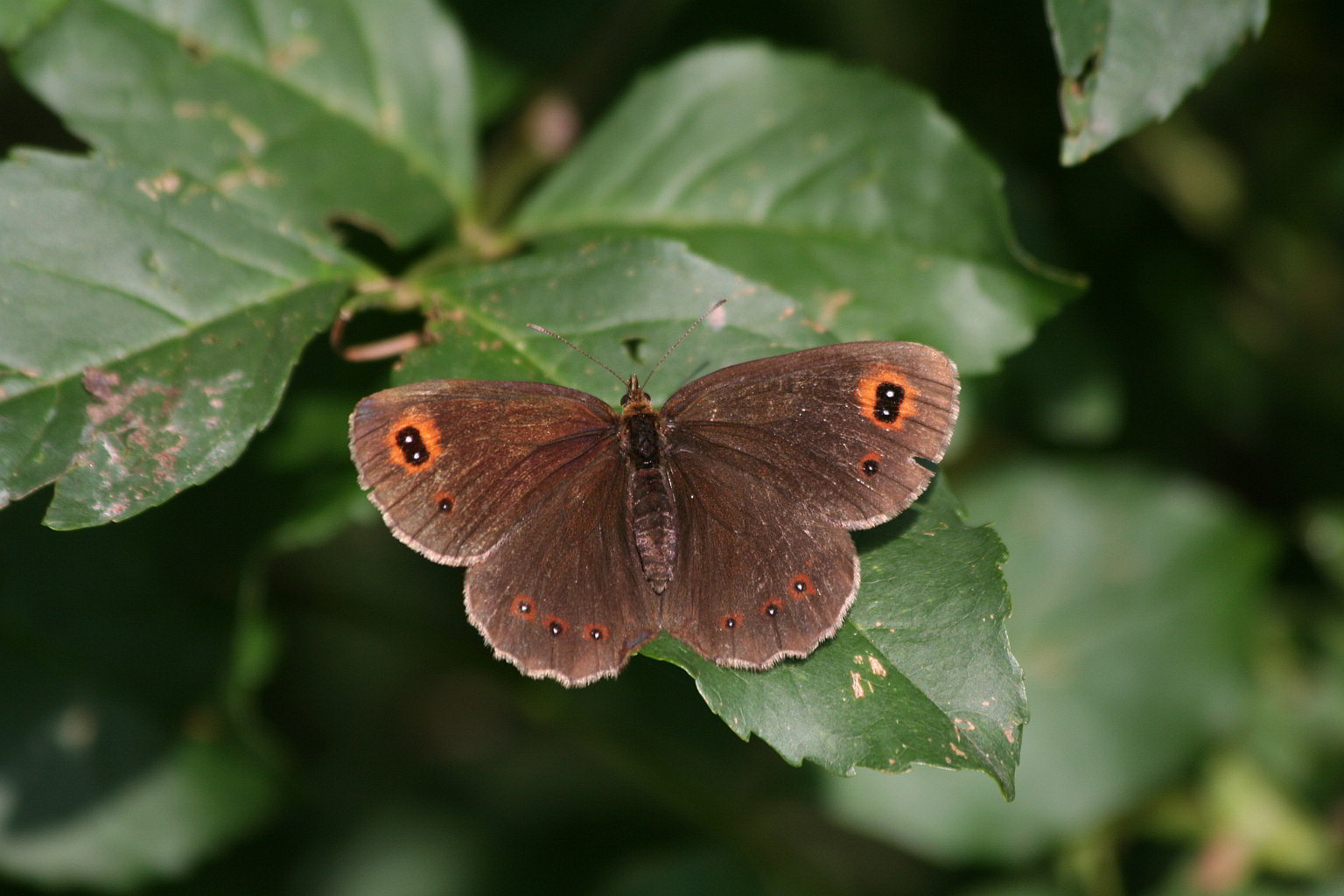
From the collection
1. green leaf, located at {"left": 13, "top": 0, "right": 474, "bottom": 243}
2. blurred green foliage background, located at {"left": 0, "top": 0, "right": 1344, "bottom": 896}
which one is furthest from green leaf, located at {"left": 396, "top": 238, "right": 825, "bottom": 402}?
blurred green foliage background, located at {"left": 0, "top": 0, "right": 1344, "bottom": 896}

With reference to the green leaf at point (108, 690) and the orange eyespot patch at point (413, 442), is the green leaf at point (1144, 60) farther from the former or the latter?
the green leaf at point (108, 690)

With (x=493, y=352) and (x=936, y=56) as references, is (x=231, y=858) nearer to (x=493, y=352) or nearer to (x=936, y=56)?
(x=493, y=352)

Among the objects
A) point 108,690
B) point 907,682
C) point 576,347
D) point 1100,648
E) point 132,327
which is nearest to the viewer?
point 907,682

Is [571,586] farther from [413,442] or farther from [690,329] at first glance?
[690,329]

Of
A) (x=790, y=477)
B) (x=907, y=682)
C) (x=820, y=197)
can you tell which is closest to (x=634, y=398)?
(x=790, y=477)

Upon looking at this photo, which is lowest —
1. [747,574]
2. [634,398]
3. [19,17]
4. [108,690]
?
[108,690]

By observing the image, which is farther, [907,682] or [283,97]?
[283,97]

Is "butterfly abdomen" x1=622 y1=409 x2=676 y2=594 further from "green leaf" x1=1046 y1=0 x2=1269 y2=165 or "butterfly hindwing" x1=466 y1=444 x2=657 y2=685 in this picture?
"green leaf" x1=1046 y1=0 x2=1269 y2=165

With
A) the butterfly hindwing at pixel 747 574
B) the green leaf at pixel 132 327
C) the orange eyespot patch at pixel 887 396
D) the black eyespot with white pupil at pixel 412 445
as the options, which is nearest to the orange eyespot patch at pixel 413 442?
the black eyespot with white pupil at pixel 412 445
